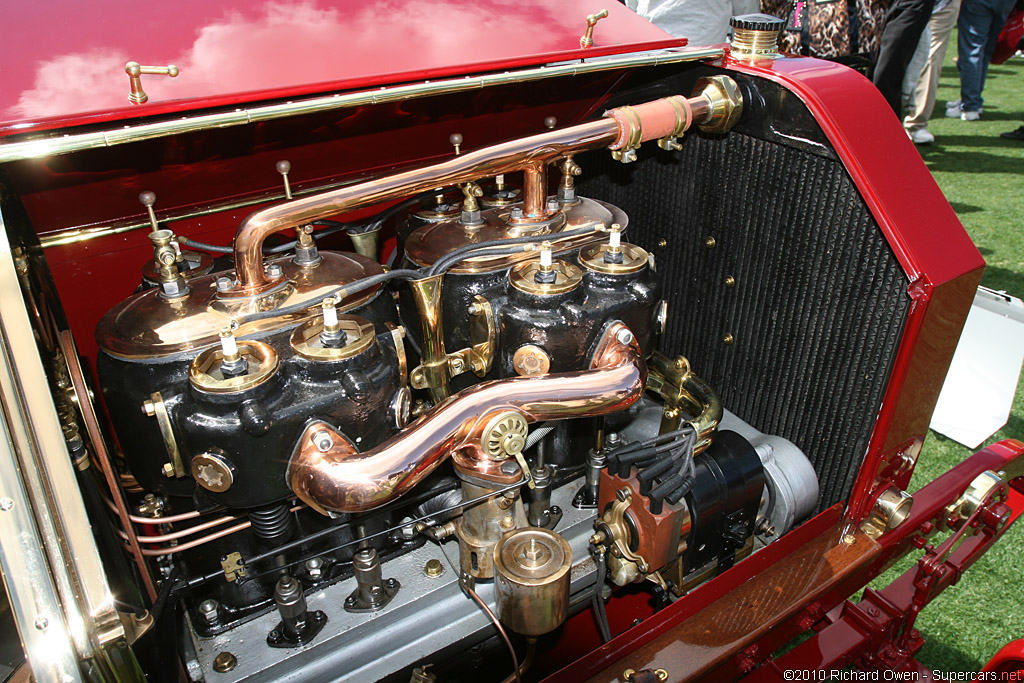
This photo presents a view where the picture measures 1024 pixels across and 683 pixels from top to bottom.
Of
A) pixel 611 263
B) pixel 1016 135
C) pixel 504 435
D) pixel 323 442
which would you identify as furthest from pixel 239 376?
pixel 1016 135

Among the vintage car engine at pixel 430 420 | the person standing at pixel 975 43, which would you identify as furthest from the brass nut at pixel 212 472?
the person standing at pixel 975 43

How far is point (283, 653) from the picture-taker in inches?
42.7

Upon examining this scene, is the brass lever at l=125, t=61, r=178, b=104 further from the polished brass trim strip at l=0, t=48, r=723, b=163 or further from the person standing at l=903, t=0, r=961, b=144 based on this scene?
the person standing at l=903, t=0, r=961, b=144

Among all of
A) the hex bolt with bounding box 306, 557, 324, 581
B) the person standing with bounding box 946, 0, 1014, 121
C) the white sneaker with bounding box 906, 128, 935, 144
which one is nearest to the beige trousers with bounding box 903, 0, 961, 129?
the white sneaker with bounding box 906, 128, 935, 144

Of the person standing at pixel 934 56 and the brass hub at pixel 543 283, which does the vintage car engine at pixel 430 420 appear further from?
the person standing at pixel 934 56

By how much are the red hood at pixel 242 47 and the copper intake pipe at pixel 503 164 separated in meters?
0.13

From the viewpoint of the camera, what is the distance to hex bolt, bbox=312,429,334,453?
885 millimetres

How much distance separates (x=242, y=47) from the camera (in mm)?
1022

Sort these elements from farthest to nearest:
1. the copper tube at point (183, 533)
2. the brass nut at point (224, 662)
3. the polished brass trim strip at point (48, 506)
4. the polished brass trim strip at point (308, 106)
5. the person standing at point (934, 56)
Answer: the person standing at point (934, 56)
the brass nut at point (224, 662)
the copper tube at point (183, 533)
the polished brass trim strip at point (308, 106)
the polished brass trim strip at point (48, 506)

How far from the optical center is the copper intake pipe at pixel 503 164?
0.99 m

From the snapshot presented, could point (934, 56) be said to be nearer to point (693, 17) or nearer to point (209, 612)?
point (693, 17)

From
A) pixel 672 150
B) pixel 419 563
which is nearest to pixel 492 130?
pixel 672 150

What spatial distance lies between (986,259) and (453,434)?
12.5 ft

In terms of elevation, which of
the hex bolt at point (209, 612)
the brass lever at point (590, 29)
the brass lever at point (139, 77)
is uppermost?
the brass lever at point (590, 29)
